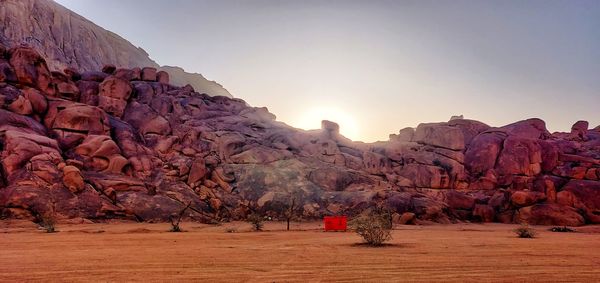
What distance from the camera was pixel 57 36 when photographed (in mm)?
67000

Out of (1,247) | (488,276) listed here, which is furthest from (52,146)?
(488,276)

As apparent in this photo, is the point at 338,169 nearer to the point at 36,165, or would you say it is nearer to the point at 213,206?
the point at 213,206

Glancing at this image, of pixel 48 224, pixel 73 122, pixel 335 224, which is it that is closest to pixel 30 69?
pixel 73 122

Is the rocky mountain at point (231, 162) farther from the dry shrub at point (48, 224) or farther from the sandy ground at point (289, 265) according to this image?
the sandy ground at point (289, 265)

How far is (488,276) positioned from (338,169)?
32.7 meters

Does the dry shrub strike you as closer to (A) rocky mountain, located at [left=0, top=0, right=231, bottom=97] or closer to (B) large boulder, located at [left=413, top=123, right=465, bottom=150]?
(A) rocky mountain, located at [left=0, top=0, right=231, bottom=97]

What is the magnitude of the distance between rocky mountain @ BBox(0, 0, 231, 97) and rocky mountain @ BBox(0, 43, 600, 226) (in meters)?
19.4

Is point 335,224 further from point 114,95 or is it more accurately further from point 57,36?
point 57,36

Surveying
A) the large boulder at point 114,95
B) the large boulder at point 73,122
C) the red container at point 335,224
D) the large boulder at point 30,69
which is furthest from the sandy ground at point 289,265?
the large boulder at point 114,95

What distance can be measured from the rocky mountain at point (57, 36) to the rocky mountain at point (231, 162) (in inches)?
765

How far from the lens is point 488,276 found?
309 inches

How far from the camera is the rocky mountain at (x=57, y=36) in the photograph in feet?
189

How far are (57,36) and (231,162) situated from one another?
48.3 meters

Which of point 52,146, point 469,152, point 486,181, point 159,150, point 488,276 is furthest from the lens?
point 469,152
